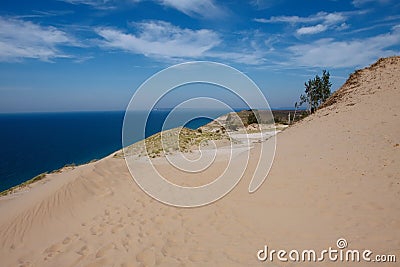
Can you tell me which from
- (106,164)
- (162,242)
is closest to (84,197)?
(106,164)

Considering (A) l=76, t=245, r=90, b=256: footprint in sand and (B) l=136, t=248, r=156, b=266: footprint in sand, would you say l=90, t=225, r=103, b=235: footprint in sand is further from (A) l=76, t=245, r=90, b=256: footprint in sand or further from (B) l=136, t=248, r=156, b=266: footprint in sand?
(B) l=136, t=248, r=156, b=266: footprint in sand

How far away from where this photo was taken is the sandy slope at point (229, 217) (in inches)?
177

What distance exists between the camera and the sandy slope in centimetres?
449

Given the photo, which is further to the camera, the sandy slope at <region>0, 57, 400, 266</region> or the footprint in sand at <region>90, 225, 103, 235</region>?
the footprint in sand at <region>90, 225, 103, 235</region>

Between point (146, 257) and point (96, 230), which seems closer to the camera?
point (146, 257)

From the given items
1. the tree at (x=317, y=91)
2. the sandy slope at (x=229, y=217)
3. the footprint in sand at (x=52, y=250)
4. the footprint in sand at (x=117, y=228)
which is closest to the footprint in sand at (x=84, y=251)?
the sandy slope at (x=229, y=217)

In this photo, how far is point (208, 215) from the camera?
6.29 m

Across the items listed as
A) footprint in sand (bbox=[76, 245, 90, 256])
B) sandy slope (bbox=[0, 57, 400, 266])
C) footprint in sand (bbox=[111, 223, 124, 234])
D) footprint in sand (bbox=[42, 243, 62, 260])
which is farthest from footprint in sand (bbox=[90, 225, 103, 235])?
footprint in sand (bbox=[42, 243, 62, 260])

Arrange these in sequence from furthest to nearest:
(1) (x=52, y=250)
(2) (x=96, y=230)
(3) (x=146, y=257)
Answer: (2) (x=96, y=230)
(1) (x=52, y=250)
(3) (x=146, y=257)

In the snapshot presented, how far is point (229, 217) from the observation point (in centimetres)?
605

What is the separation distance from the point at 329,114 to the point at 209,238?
1388 centimetres

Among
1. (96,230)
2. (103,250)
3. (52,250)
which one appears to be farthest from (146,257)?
(52,250)

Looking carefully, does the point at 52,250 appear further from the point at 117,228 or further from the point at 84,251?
the point at 117,228

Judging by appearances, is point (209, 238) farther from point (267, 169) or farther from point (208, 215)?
point (267, 169)
